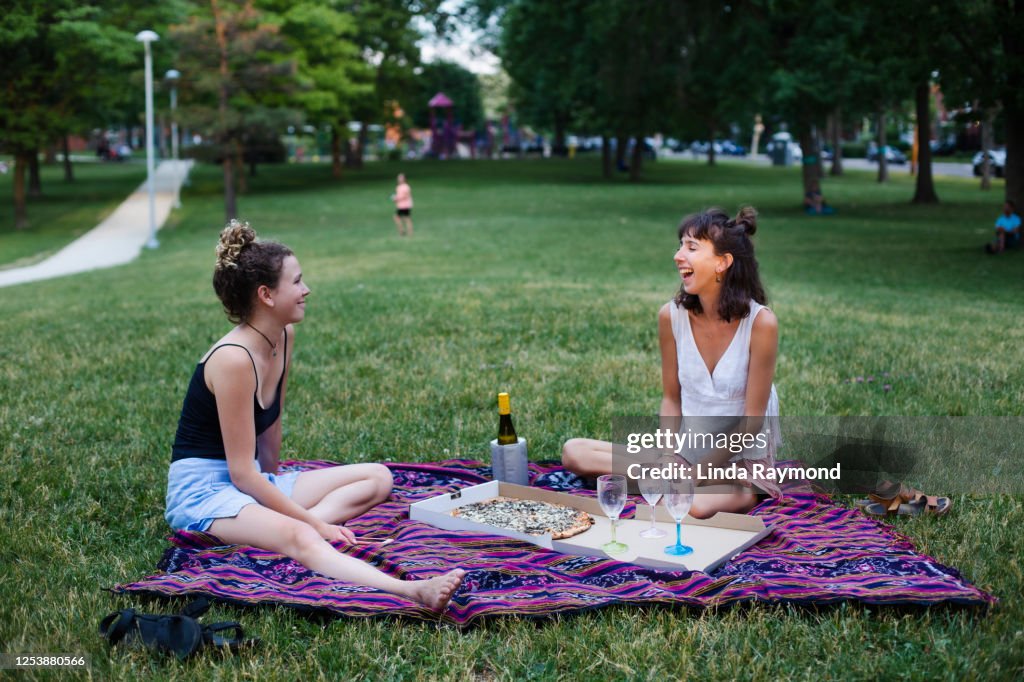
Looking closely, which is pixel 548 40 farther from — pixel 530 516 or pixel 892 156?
pixel 892 156

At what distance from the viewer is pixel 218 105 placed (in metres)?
33.1

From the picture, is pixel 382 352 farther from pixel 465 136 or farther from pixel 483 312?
pixel 465 136

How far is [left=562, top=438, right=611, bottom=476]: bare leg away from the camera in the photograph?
17.7ft

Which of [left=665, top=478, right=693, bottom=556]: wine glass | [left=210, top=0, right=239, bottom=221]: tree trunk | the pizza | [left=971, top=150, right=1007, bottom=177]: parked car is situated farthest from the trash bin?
[left=665, top=478, right=693, bottom=556]: wine glass

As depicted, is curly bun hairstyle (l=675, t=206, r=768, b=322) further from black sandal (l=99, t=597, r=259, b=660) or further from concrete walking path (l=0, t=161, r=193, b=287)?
concrete walking path (l=0, t=161, r=193, b=287)

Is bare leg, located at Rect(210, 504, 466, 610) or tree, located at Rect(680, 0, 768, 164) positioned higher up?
tree, located at Rect(680, 0, 768, 164)

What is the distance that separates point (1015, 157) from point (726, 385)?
53.5ft

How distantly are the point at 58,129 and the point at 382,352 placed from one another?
76.5 ft

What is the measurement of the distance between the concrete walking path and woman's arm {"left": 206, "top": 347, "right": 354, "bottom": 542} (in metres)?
15.5

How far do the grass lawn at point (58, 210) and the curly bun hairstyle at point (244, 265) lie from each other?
19794mm

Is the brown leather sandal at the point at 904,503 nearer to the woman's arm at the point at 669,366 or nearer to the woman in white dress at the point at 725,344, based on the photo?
the woman in white dress at the point at 725,344

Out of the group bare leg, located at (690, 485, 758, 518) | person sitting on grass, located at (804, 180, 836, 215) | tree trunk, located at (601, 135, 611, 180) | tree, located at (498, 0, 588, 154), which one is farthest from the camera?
tree trunk, located at (601, 135, 611, 180)

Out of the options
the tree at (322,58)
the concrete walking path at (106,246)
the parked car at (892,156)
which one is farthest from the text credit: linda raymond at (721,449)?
the parked car at (892,156)

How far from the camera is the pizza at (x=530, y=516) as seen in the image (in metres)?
4.55
